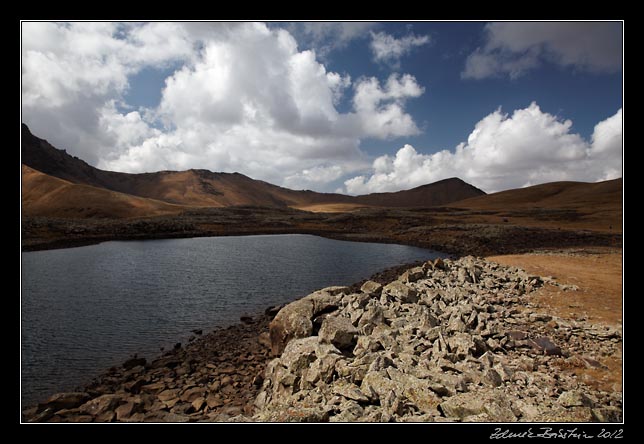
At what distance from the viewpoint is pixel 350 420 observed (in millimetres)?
6906

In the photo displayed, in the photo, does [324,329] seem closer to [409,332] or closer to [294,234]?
[409,332]

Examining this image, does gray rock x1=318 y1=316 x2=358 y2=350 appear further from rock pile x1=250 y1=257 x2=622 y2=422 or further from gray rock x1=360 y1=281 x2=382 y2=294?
gray rock x1=360 y1=281 x2=382 y2=294

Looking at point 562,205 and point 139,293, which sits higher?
point 562,205

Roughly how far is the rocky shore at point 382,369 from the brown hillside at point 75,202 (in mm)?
85122

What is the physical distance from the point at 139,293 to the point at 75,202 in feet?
271

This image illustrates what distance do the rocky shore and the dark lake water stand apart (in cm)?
225

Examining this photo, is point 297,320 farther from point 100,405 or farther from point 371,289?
point 100,405

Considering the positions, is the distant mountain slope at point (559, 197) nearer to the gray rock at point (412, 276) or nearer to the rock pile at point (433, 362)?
the gray rock at point (412, 276)

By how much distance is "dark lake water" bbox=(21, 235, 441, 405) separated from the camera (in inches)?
589

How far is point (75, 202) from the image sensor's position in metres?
86.8

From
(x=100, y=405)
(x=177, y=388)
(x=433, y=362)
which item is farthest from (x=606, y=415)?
(x=100, y=405)

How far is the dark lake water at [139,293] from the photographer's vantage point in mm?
14961

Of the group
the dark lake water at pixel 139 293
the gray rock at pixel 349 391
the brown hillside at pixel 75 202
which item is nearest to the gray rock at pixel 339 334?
the gray rock at pixel 349 391

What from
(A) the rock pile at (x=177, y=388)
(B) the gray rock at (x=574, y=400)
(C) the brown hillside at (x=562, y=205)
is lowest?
(A) the rock pile at (x=177, y=388)
